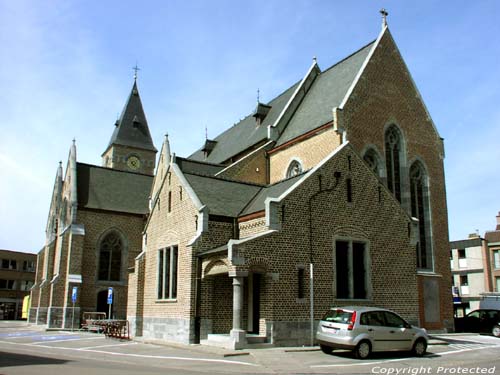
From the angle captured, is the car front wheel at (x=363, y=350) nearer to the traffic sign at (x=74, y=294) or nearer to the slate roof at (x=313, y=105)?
the slate roof at (x=313, y=105)

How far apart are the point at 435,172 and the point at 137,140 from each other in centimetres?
3913

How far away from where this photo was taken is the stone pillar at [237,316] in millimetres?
15766

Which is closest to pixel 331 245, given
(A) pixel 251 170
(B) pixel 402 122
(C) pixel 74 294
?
(A) pixel 251 170

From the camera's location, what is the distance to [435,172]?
27.9 meters

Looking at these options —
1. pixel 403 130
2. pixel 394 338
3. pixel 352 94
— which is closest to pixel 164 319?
pixel 394 338

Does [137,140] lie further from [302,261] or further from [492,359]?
[492,359]

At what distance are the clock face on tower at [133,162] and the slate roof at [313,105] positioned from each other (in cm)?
2178

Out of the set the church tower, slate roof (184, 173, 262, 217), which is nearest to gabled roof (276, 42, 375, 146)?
slate roof (184, 173, 262, 217)

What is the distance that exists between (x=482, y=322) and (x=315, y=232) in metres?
12.9

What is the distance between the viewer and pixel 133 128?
59.4m

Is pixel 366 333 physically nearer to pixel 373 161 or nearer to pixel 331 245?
pixel 331 245

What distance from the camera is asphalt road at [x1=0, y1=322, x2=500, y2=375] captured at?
1179 cm

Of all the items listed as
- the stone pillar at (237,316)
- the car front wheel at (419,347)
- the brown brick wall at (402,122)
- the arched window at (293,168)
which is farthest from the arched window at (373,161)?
the stone pillar at (237,316)

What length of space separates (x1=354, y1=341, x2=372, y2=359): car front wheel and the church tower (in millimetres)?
45901
